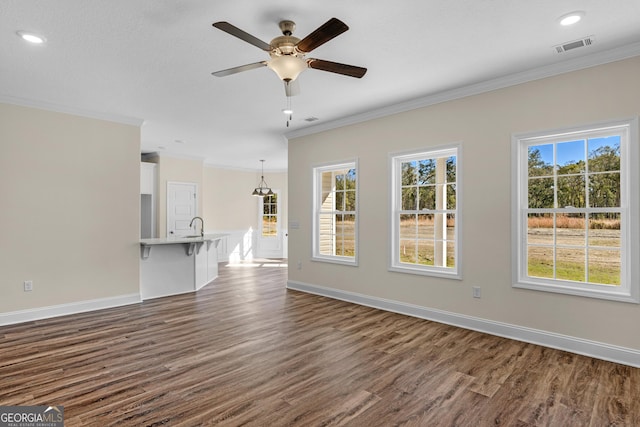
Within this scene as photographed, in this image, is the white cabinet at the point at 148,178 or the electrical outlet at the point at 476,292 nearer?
the electrical outlet at the point at 476,292

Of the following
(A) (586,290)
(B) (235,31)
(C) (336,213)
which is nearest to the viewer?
(B) (235,31)

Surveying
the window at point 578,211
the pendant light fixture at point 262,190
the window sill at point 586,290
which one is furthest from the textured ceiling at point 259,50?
the pendant light fixture at point 262,190

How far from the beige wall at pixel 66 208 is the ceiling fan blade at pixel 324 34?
12.9ft

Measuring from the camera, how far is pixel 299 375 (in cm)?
285

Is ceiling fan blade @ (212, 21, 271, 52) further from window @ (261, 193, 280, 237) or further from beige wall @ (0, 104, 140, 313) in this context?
window @ (261, 193, 280, 237)

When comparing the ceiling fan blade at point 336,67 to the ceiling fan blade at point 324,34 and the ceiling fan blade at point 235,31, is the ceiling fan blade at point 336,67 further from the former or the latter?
the ceiling fan blade at point 235,31

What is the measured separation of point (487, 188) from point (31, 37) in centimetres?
465

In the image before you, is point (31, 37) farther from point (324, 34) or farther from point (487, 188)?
point (487, 188)

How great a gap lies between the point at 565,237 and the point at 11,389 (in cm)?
514

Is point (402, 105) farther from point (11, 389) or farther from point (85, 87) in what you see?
point (11, 389)

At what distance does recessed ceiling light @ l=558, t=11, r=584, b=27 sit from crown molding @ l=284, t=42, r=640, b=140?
0.79 m

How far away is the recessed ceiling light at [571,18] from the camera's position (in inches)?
101

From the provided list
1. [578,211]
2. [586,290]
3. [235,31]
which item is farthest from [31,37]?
[586,290]

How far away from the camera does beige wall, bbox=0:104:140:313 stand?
4262mm
